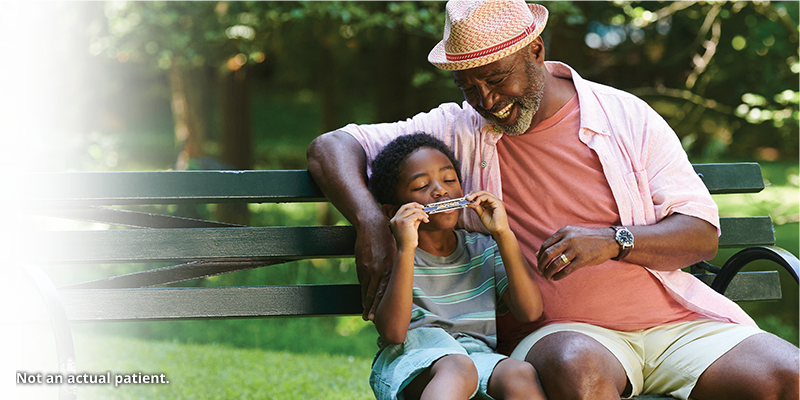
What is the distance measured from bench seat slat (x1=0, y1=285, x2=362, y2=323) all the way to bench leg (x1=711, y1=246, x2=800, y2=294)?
143 centimetres

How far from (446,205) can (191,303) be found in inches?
41.7

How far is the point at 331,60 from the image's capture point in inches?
366

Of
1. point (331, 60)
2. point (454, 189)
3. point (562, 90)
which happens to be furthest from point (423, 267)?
point (331, 60)

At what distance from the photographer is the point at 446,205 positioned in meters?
2.38

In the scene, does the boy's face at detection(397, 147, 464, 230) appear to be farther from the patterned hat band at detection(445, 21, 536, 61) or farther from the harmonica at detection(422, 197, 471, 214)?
the patterned hat band at detection(445, 21, 536, 61)

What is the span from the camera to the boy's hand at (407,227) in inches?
89.5

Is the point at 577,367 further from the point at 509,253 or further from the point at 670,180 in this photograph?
the point at 670,180

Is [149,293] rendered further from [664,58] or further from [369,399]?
[664,58]

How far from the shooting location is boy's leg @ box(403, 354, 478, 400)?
2.08 meters

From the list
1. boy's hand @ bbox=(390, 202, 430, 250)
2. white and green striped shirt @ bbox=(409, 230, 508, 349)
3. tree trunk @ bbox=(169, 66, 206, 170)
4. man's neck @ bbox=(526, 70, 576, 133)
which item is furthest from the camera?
tree trunk @ bbox=(169, 66, 206, 170)

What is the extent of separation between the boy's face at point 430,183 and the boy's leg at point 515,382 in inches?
19.8

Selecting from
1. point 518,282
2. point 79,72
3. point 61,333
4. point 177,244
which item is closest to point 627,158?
point 518,282

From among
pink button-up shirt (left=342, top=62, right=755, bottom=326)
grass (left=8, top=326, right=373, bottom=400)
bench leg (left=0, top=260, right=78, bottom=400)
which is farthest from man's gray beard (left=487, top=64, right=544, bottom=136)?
grass (left=8, top=326, right=373, bottom=400)

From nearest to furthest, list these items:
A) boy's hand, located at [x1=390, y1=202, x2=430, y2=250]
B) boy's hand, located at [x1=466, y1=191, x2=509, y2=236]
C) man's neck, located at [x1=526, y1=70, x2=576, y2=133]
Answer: boy's hand, located at [x1=390, y1=202, x2=430, y2=250] < boy's hand, located at [x1=466, y1=191, x2=509, y2=236] < man's neck, located at [x1=526, y1=70, x2=576, y2=133]
